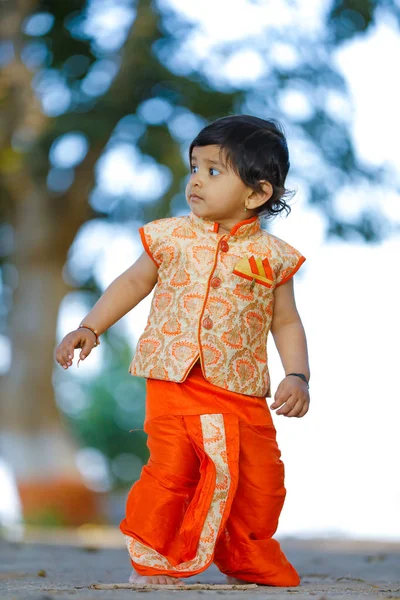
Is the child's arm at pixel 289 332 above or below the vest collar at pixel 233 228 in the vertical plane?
below

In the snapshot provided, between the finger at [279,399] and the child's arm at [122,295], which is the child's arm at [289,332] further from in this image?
the child's arm at [122,295]

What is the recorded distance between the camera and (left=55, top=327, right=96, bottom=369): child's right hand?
263cm

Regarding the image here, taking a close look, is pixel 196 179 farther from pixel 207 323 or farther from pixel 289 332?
pixel 289 332

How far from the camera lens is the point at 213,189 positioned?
9.11 ft

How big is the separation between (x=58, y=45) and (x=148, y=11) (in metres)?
1.11

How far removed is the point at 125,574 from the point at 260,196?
1.49 m

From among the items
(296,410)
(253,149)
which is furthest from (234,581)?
(253,149)

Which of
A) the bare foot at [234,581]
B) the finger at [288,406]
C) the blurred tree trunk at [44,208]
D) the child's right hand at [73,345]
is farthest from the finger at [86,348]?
the blurred tree trunk at [44,208]

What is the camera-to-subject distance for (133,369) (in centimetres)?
277

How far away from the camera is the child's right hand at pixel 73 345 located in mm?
2633

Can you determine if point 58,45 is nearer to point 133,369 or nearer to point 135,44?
point 135,44

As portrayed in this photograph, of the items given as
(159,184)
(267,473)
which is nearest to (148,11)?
(159,184)

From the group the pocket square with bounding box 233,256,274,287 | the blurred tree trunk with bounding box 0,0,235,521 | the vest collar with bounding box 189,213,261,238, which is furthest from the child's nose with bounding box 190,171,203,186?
the blurred tree trunk with bounding box 0,0,235,521

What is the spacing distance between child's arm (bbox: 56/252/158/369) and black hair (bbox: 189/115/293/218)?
1.34 feet
